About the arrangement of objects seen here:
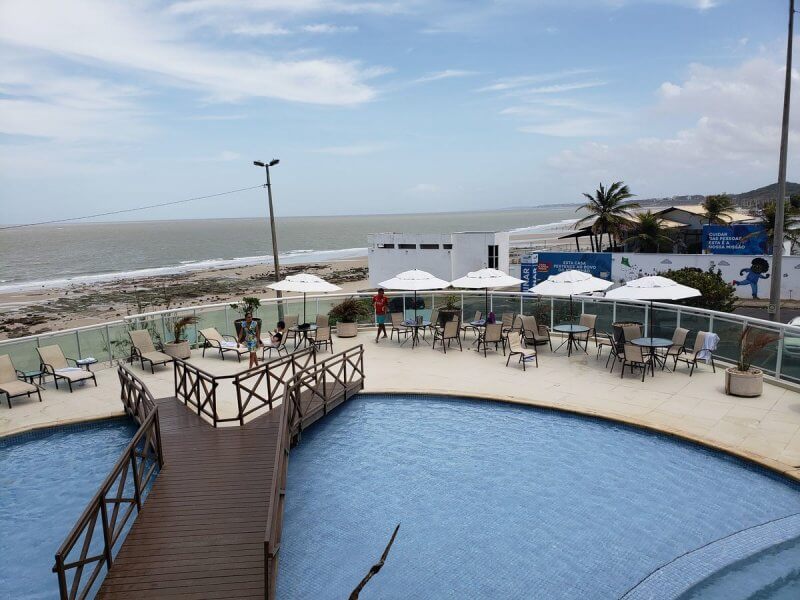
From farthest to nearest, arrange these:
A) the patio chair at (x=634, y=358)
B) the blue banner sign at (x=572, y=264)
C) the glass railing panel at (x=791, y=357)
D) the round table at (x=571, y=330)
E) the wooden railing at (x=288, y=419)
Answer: the blue banner sign at (x=572, y=264)
the round table at (x=571, y=330)
the patio chair at (x=634, y=358)
the glass railing panel at (x=791, y=357)
the wooden railing at (x=288, y=419)

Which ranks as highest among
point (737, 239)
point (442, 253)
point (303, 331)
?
point (737, 239)

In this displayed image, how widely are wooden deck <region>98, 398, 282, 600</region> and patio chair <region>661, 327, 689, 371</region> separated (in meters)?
8.64

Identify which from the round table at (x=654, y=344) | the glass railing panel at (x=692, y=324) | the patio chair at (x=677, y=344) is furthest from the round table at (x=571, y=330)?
the glass railing panel at (x=692, y=324)

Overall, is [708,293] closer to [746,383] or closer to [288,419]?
[746,383]

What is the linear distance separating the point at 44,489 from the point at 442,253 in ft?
119

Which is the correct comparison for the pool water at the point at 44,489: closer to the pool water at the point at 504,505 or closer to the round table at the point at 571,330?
the pool water at the point at 504,505

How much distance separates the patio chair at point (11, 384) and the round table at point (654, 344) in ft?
41.5

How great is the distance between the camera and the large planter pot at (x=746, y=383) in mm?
10250

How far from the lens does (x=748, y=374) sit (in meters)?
10.3

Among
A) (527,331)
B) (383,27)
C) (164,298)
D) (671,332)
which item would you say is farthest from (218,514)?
(164,298)

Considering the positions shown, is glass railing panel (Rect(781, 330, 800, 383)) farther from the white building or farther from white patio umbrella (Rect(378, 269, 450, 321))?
the white building

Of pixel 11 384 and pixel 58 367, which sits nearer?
pixel 11 384

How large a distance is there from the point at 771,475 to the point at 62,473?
34.2 ft

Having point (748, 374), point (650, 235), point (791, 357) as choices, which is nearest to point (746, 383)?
point (748, 374)
